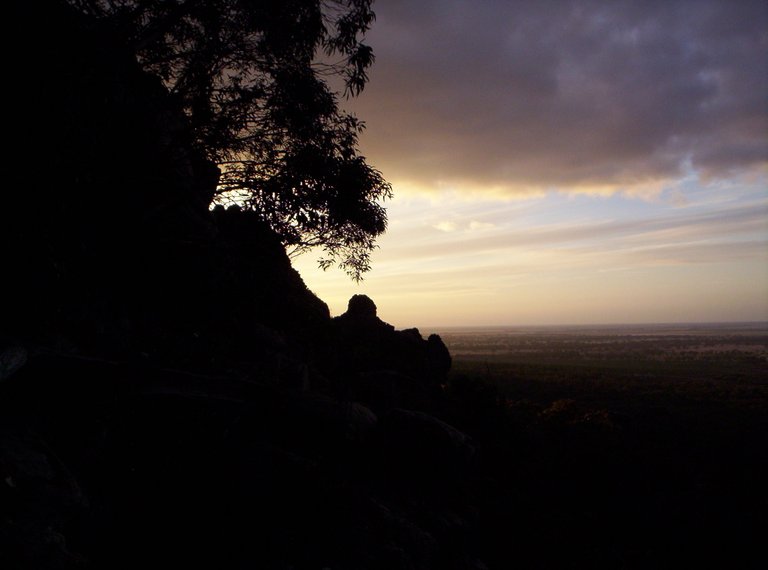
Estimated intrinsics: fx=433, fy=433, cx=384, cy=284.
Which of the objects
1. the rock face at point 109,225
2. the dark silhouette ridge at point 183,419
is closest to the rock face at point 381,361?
the dark silhouette ridge at point 183,419

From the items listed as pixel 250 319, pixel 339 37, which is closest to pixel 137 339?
pixel 250 319

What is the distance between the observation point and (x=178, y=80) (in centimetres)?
1273

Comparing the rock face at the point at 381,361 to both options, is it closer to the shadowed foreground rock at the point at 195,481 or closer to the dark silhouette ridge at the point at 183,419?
Result: the dark silhouette ridge at the point at 183,419

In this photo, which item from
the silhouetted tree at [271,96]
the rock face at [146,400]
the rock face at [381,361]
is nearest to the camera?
the rock face at [146,400]

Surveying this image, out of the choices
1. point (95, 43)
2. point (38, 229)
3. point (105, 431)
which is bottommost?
point (105, 431)

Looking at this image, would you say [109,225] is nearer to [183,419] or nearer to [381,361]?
[183,419]

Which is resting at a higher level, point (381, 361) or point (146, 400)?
point (146, 400)

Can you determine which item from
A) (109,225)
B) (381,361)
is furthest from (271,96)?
(381,361)

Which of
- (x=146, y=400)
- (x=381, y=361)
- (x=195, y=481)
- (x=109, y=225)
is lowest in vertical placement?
(x=195, y=481)

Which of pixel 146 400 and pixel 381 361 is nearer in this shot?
pixel 146 400

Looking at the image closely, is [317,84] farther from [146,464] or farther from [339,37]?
[146,464]

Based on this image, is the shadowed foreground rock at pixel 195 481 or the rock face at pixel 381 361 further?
the rock face at pixel 381 361

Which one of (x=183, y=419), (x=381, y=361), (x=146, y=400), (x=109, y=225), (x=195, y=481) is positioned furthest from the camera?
(x=381, y=361)

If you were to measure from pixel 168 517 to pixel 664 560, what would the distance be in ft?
50.4
